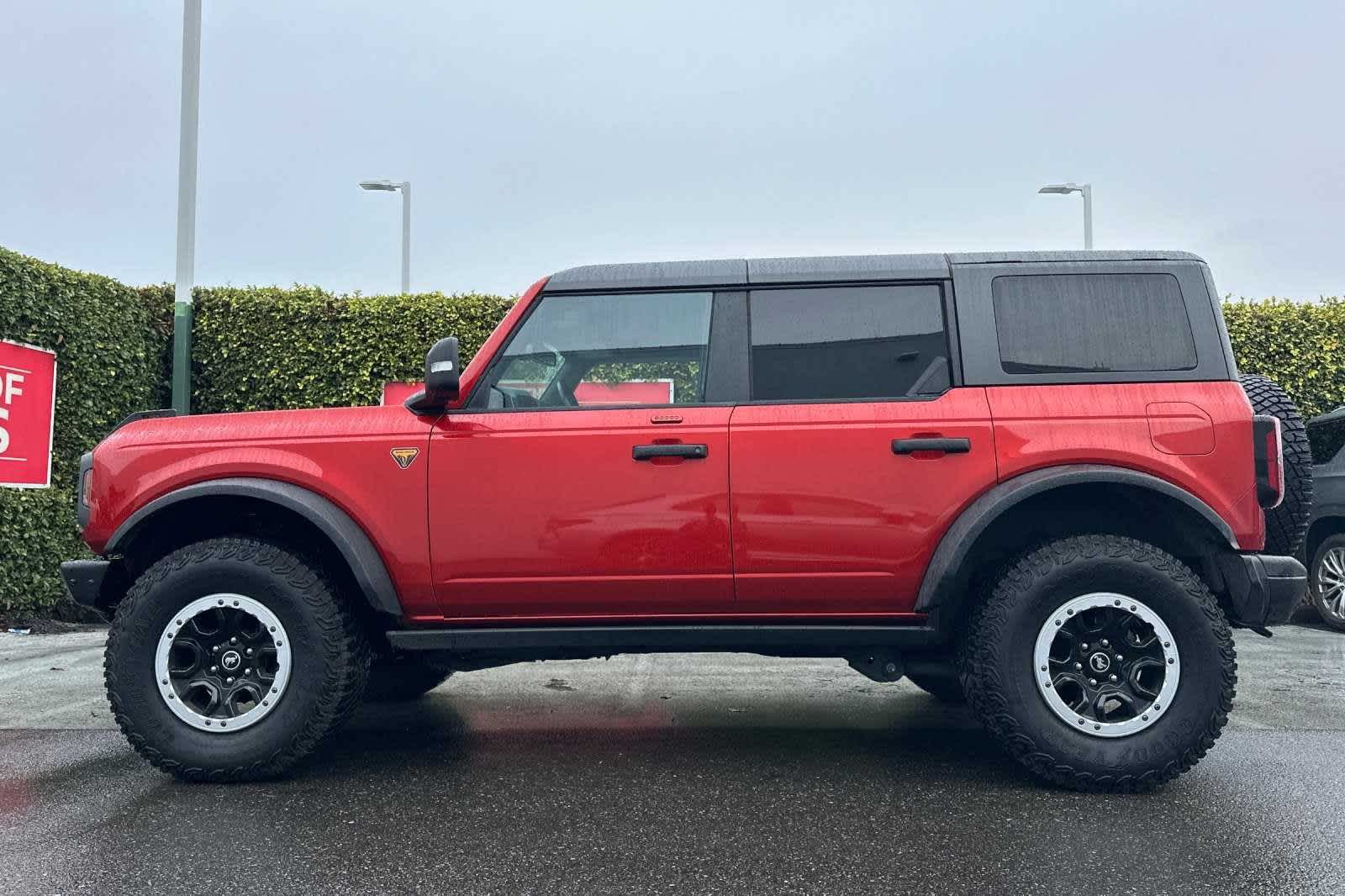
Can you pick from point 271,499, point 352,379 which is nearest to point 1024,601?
point 271,499

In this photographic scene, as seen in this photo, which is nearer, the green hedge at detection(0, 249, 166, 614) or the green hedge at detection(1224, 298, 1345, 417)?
the green hedge at detection(0, 249, 166, 614)

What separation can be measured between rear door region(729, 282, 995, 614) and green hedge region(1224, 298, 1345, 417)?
705 cm

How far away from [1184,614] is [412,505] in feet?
8.98

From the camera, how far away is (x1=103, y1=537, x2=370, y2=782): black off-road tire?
3646mm

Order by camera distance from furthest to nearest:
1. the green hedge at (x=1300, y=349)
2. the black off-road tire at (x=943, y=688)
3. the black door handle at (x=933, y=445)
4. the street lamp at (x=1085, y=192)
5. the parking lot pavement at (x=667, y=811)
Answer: the street lamp at (x=1085, y=192)
the green hedge at (x=1300, y=349)
the black off-road tire at (x=943, y=688)
the black door handle at (x=933, y=445)
the parking lot pavement at (x=667, y=811)

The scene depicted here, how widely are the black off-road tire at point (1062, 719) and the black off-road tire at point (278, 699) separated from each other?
7.56 ft

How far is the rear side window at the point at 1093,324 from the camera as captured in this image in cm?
375

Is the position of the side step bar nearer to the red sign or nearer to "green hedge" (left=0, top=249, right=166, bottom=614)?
"green hedge" (left=0, top=249, right=166, bottom=614)

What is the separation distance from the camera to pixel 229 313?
32.2 ft

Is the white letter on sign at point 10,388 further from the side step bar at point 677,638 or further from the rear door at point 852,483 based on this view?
the rear door at point 852,483

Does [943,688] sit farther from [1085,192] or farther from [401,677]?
[1085,192]

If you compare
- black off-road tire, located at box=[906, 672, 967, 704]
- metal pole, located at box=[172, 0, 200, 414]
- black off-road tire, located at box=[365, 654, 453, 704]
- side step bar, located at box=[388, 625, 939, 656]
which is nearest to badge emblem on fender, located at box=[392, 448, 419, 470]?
side step bar, located at box=[388, 625, 939, 656]

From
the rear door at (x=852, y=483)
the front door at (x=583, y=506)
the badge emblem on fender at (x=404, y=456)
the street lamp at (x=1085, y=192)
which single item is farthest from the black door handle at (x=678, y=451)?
the street lamp at (x=1085, y=192)

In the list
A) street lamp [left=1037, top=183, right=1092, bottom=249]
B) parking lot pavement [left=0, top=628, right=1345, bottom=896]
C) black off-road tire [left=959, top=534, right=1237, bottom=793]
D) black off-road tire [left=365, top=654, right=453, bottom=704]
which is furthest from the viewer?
street lamp [left=1037, top=183, right=1092, bottom=249]
